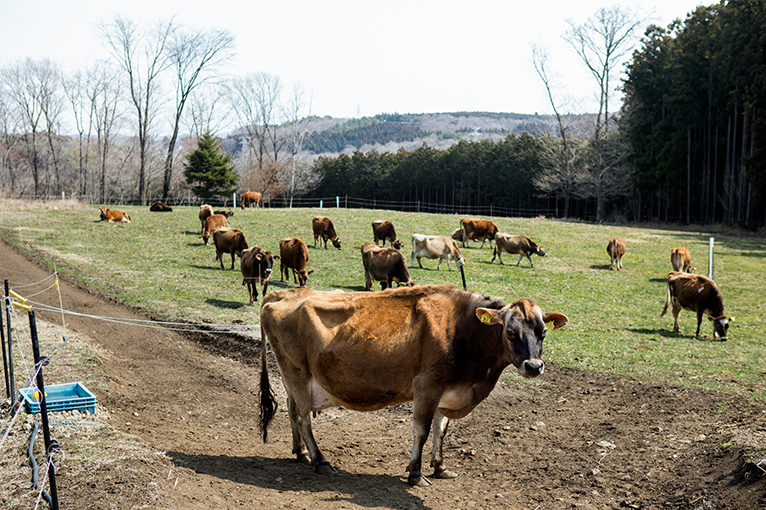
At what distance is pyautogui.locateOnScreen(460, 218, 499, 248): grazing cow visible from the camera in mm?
30547

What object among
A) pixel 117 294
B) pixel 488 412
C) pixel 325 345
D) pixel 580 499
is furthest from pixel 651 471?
pixel 117 294

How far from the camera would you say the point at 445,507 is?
5.88m

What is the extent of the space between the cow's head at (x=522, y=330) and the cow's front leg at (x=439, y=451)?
58.8 inches

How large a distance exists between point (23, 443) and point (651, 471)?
25.3ft

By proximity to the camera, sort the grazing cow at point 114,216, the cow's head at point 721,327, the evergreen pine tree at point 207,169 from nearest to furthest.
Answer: the cow's head at point 721,327 → the grazing cow at point 114,216 → the evergreen pine tree at point 207,169

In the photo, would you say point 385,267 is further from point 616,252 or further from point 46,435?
point 46,435

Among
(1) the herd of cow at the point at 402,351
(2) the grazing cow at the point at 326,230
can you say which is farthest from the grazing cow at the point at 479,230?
(1) the herd of cow at the point at 402,351

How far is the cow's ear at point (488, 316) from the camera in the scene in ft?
19.7

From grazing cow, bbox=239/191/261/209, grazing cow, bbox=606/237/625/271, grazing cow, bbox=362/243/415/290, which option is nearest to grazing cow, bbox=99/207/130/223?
grazing cow, bbox=239/191/261/209

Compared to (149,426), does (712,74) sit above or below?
above

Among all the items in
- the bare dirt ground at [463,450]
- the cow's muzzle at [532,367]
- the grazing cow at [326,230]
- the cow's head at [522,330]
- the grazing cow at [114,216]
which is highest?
the grazing cow at [114,216]

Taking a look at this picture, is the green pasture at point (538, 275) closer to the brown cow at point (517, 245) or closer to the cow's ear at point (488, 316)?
the brown cow at point (517, 245)

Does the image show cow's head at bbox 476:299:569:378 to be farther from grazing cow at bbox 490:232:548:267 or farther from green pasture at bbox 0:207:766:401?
grazing cow at bbox 490:232:548:267

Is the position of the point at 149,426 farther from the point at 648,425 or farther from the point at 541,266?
the point at 541,266
